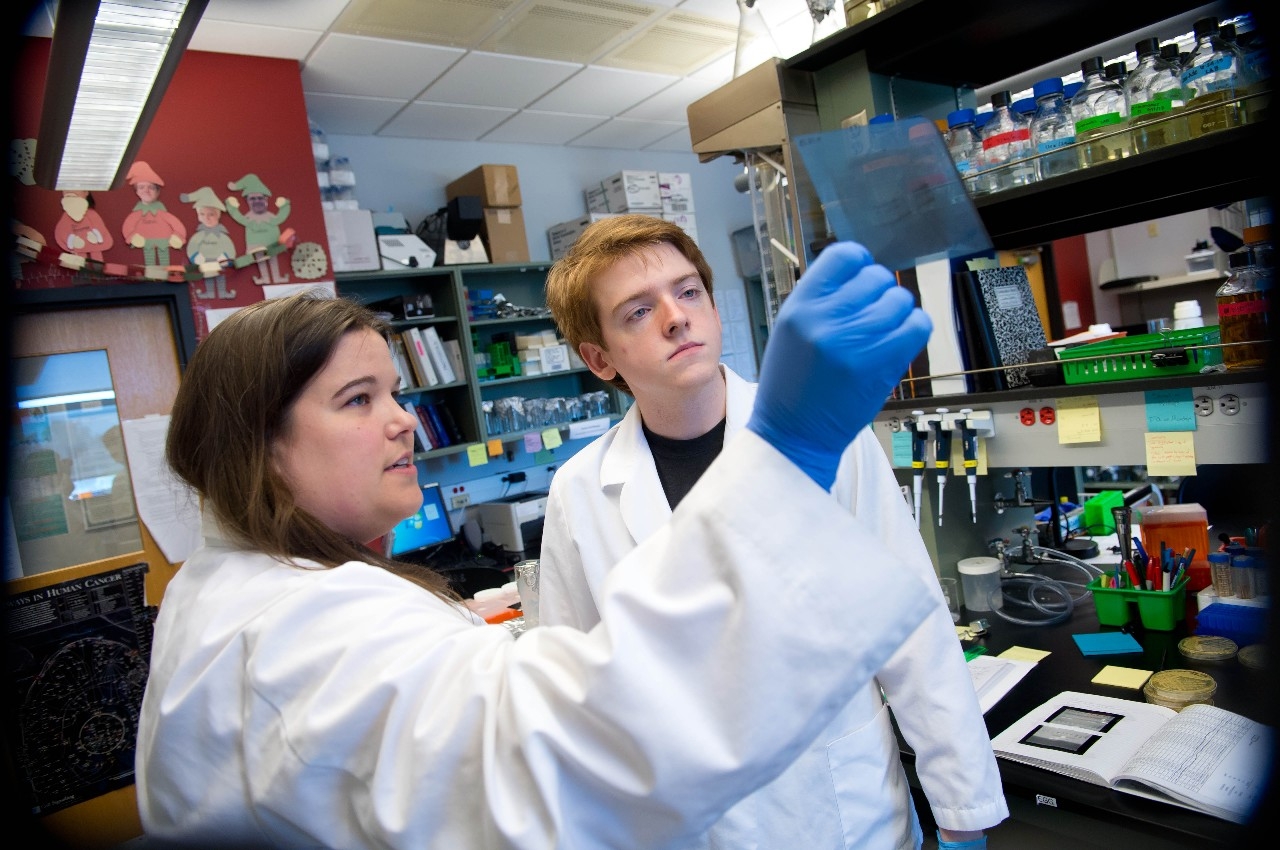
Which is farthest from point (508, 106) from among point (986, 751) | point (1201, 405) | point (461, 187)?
point (986, 751)

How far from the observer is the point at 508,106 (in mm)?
4336

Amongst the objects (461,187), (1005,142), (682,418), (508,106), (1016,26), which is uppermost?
(508,106)

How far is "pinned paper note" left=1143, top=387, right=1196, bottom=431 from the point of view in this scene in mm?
1376

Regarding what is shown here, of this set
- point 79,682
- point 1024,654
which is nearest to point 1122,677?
point 1024,654

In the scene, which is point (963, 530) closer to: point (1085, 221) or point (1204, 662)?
point (1204, 662)

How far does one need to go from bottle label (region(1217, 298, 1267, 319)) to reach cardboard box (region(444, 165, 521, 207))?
377cm

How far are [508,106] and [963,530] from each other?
11.7ft

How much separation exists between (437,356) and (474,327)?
18.8 inches

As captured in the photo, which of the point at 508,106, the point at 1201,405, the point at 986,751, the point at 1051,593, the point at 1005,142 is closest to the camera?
the point at 986,751

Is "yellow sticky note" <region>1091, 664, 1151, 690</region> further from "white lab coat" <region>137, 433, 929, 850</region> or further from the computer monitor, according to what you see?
the computer monitor

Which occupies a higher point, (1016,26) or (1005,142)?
(1016,26)

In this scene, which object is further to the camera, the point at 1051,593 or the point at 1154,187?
the point at 1051,593

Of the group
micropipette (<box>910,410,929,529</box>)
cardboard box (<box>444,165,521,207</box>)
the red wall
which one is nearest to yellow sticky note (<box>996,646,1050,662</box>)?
micropipette (<box>910,410,929,529</box>)

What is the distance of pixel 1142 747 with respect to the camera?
3.88 ft
